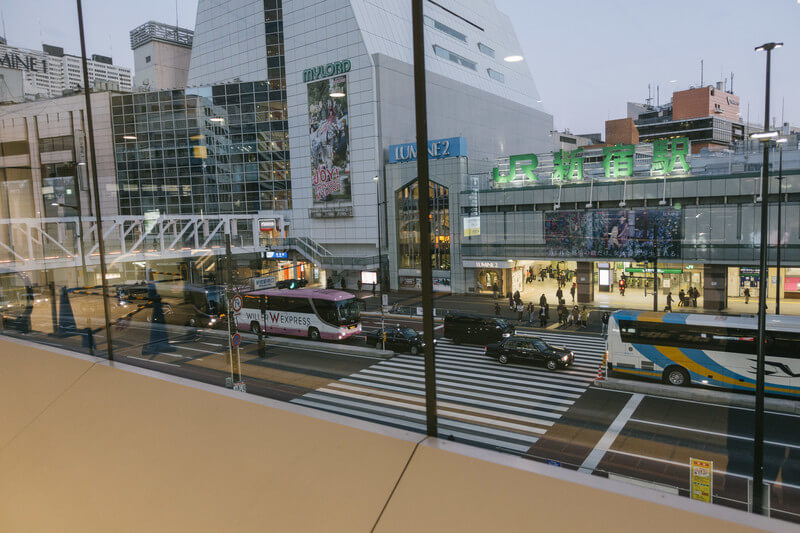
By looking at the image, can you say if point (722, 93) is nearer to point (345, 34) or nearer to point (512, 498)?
point (512, 498)

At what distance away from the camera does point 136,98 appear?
17.2 meters

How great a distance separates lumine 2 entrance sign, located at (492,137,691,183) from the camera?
1066cm

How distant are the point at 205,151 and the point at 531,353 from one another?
19.0 metres

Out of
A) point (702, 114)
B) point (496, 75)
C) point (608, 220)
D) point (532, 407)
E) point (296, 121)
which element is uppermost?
point (496, 75)

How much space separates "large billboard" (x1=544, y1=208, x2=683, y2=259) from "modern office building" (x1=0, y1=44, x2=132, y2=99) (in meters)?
7.60

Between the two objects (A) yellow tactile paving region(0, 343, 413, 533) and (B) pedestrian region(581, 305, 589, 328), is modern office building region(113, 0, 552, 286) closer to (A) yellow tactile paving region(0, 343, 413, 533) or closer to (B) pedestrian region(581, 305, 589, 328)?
(B) pedestrian region(581, 305, 589, 328)

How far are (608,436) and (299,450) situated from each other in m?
4.29

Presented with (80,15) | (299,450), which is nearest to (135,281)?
(80,15)

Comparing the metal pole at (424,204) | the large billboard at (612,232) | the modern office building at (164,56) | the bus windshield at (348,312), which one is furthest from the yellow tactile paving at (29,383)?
the modern office building at (164,56)

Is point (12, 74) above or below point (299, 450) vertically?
above

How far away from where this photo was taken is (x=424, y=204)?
173 cm

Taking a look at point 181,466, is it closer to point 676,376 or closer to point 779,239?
point 779,239

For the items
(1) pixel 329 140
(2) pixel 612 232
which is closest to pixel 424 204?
(2) pixel 612 232

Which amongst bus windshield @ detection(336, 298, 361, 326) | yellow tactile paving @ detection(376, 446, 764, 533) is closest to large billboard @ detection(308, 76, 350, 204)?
bus windshield @ detection(336, 298, 361, 326)
